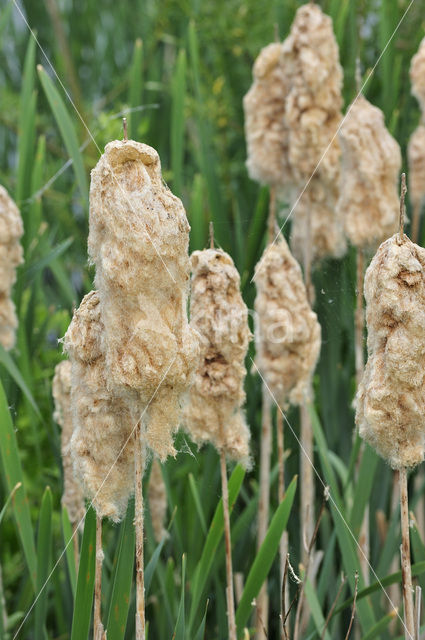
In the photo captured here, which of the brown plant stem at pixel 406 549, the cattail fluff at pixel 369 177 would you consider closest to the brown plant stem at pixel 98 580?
the brown plant stem at pixel 406 549

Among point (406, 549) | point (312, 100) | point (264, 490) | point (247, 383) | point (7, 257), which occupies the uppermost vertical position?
point (312, 100)

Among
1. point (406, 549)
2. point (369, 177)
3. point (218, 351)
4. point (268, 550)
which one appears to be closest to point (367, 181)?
point (369, 177)

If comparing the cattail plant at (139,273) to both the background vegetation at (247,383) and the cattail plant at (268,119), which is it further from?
the cattail plant at (268,119)

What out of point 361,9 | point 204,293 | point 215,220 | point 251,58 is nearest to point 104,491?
point 204,293

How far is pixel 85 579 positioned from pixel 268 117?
3.60 feet

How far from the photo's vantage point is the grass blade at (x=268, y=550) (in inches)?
51.9

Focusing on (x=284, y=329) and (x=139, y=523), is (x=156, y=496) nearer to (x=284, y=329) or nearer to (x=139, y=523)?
(x=284, y=329)

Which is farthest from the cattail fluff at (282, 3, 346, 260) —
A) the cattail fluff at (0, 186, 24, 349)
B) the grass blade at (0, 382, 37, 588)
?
the grass blade at (0, 382, 37, 588)

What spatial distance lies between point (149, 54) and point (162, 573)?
2.34 meters

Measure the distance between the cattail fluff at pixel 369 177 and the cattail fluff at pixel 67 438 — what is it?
592 millimetres

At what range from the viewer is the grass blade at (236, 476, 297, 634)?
132 centimetres

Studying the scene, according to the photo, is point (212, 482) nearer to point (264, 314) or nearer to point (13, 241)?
point (264, 314)

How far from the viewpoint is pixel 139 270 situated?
899 millimetres

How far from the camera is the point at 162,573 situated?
5.37 ft
